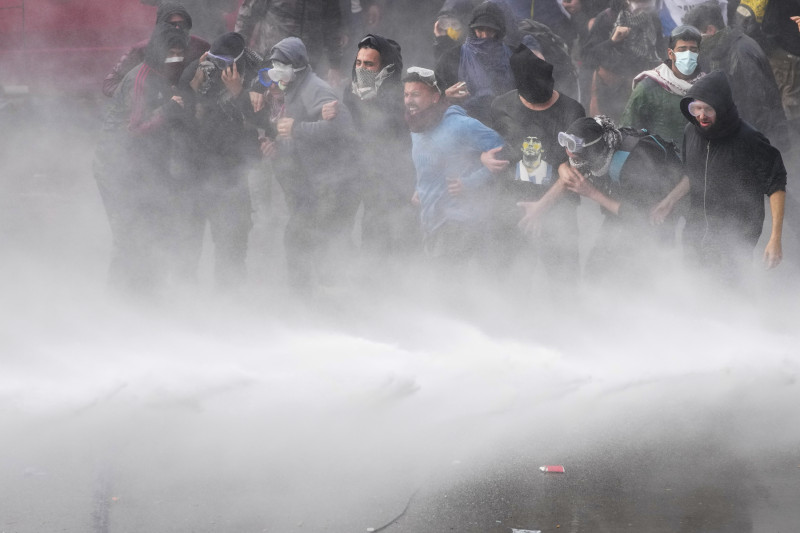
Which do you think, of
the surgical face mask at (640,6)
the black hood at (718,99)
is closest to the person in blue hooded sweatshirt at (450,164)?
the black hood at (718,99)

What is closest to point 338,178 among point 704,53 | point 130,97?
point 130,97

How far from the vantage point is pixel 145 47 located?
6676mm

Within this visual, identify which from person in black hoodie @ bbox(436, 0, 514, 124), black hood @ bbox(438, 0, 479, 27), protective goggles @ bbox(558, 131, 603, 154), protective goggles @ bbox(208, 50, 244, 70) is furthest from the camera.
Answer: black hood @ bbox(438, 0, 479, 27)

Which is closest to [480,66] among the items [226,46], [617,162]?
[617,162]

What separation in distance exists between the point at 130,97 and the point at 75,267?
5.55ft

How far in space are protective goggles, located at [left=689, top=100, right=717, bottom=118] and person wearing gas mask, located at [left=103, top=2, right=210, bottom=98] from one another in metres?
2.92

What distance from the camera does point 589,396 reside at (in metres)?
5.41

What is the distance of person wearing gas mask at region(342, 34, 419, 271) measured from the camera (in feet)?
21.7

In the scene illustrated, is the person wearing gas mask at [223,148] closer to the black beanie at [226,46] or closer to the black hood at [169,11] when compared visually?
the black beanie at [226,46]

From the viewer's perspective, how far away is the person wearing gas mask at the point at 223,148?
6.64 meters

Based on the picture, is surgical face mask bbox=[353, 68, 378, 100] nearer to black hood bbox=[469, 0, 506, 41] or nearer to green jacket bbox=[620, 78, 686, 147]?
black hood bbox=[469, 0, 506, 41]

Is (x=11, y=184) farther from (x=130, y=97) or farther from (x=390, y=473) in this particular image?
(x=390, y=473)

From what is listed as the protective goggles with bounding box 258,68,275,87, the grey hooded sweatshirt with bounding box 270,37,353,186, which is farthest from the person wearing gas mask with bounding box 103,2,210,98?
the grey hooded sweatshirt with bounding box 270,37,353,186

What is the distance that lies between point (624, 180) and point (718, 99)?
657 mm
